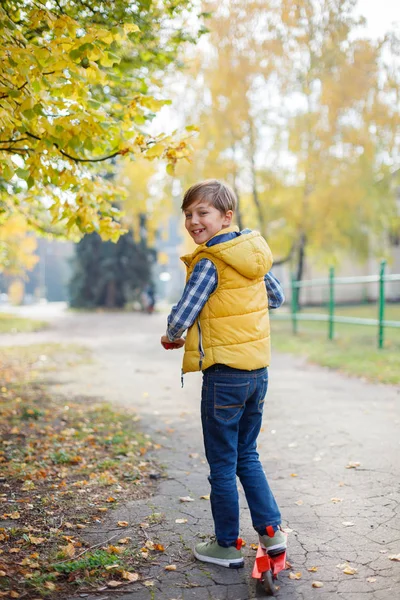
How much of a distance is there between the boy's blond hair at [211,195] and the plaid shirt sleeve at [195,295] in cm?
28

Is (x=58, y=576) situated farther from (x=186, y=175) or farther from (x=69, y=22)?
(x=186, y=175)

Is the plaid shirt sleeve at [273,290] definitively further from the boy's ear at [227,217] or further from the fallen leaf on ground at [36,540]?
the fallen leaf on ground at [36,540]

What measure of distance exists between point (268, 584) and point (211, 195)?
70.0 inches

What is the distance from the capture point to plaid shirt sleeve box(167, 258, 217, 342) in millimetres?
2961

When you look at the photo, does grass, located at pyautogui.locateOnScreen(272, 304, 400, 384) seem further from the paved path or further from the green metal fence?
the paved path

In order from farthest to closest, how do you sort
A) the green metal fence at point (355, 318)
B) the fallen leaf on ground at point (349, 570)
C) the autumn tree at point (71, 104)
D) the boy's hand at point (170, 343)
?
the green metal fence at point (355, 318)
the autumn tree at point (71, 104)
the boy's hand at point (170, 343)
the fallen leaf on ground at point (349, 570)

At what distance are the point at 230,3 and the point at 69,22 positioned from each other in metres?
15.7

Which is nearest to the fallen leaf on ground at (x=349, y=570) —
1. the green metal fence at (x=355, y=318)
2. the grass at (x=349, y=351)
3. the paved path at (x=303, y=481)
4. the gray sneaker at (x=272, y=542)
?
the paved path at (x=303, y=481)

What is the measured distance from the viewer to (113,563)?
3.12 metres

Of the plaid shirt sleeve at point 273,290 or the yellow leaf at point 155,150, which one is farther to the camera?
the yellow leaf at point 155,150

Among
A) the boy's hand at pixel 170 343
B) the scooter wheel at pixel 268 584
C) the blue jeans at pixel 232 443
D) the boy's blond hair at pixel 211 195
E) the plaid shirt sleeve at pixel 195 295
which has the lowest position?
the scooter wheel at pixel 268 584

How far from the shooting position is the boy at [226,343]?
9.77 ft

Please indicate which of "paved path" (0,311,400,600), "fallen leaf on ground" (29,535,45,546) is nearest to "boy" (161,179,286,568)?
"paved path" (0,311,400,600)

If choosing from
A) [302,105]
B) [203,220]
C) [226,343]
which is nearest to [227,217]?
[203,220]
